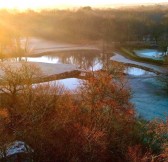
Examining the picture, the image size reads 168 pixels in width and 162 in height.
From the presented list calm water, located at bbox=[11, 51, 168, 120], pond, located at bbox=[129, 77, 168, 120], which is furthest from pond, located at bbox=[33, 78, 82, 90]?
pond, located at bbox=[129, 77, 168, 120]

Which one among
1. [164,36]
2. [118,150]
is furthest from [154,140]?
[164,36]

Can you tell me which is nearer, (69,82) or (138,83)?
(69,82)

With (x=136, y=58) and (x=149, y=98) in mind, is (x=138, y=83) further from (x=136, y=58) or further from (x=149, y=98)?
(x=136, y=58)

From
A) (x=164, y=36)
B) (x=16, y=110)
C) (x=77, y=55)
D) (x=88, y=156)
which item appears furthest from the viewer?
(x=164, y=36)

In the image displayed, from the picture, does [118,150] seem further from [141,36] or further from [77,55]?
[141,36]

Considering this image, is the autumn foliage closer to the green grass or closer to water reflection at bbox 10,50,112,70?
water reflection at bbox 10,50,112,70

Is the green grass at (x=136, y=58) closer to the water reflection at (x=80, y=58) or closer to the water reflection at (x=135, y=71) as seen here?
the water reflection at (x=80, y=58)

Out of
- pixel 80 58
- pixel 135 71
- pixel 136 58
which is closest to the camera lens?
pixel 135 71

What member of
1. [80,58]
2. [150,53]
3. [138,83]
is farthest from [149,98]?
[150,53]
